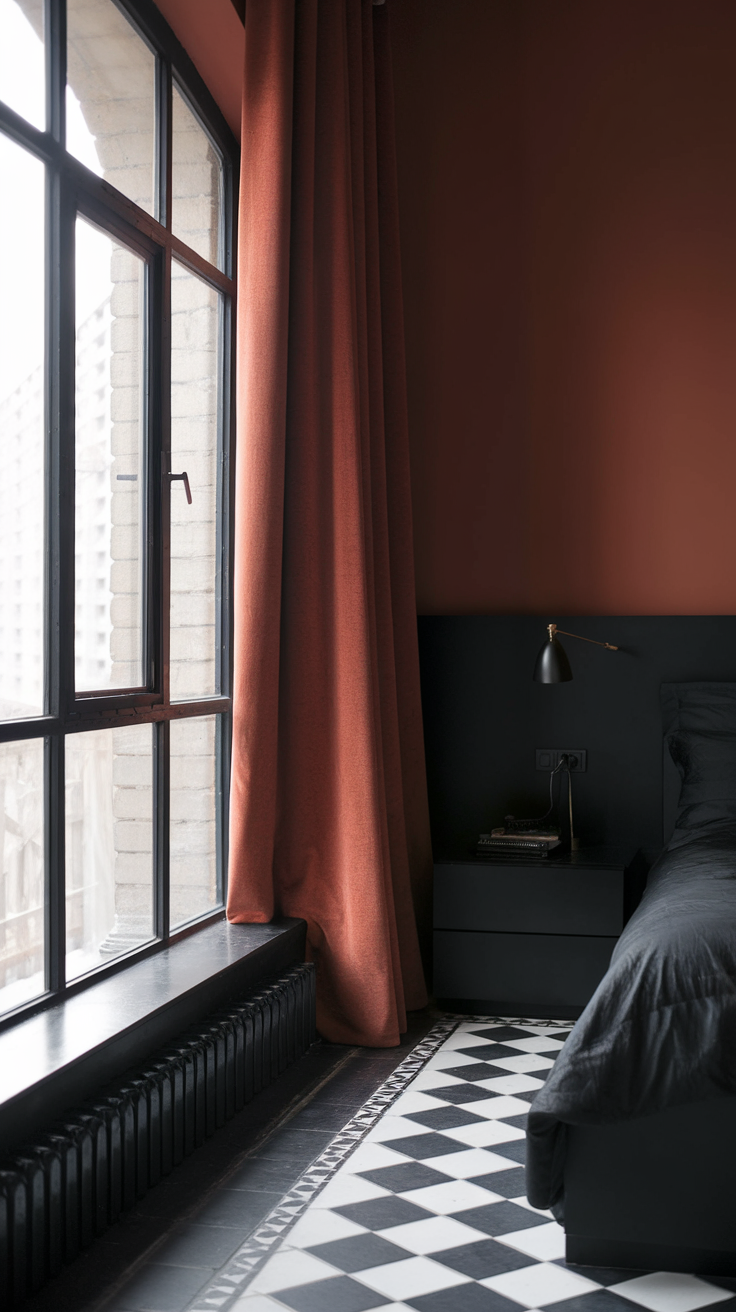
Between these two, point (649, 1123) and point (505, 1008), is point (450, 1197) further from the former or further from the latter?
point (505, 1008)

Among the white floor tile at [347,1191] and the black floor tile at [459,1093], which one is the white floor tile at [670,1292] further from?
the black floor tile at [459,1093]

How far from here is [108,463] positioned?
2.83m

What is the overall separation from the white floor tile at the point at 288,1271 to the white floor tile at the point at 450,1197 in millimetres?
316

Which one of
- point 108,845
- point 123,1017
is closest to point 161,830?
point 108,845

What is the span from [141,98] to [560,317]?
5.55 ft

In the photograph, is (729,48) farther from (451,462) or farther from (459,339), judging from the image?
(451,462)

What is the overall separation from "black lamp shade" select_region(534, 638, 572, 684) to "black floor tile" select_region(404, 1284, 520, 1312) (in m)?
2.04

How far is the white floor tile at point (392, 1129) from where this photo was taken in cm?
263

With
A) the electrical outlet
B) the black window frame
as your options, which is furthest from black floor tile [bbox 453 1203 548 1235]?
the electrical outlet

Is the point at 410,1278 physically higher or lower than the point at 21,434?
lower

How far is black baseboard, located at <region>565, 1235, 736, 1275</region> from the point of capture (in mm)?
2014

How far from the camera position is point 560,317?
411 centimetres

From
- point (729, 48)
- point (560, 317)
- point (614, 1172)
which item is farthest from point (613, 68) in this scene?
point (614, 1172)

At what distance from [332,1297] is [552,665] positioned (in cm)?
217
